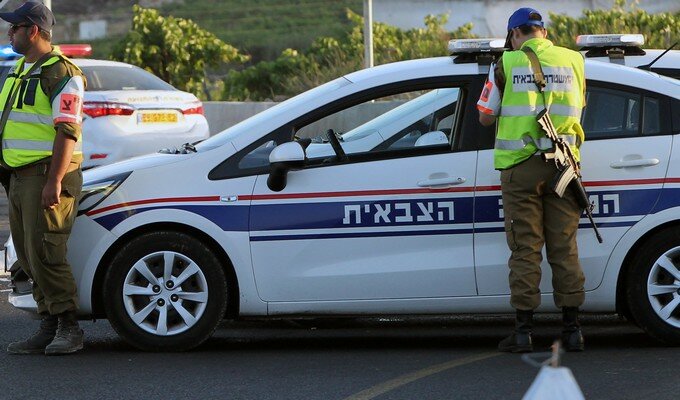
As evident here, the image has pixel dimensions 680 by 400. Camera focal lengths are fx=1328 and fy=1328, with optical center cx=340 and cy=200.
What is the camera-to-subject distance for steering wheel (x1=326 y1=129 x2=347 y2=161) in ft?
22.7

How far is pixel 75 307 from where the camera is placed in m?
6.95

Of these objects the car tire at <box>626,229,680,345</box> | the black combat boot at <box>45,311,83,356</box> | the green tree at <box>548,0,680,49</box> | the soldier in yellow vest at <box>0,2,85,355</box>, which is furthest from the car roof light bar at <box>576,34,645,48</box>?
the green tree at <box>548,0,680,49</box>

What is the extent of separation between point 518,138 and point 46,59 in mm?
2464

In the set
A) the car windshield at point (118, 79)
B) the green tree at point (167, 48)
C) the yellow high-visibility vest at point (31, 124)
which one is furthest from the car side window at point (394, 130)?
the green tree at point (167, 48)

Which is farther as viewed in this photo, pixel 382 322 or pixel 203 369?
pixel 382 322

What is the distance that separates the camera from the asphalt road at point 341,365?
6.04 m

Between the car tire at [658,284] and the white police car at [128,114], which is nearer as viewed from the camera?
the car tire at [658,284]

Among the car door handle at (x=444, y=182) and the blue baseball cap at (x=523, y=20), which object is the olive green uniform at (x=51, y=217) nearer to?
the car door handle at (x=444, y=182)

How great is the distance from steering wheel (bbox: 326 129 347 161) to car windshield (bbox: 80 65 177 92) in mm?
7551

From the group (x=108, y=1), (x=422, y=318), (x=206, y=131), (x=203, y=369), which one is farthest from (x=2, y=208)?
(x=108, y=1)

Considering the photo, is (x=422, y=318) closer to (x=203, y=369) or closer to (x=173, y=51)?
(x=203, y=369)

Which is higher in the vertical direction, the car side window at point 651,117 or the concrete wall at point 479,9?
the concrete wall at point 479,9

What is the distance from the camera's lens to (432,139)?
6.95 meters

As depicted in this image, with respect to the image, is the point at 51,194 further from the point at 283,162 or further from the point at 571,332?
the point at 571,332
